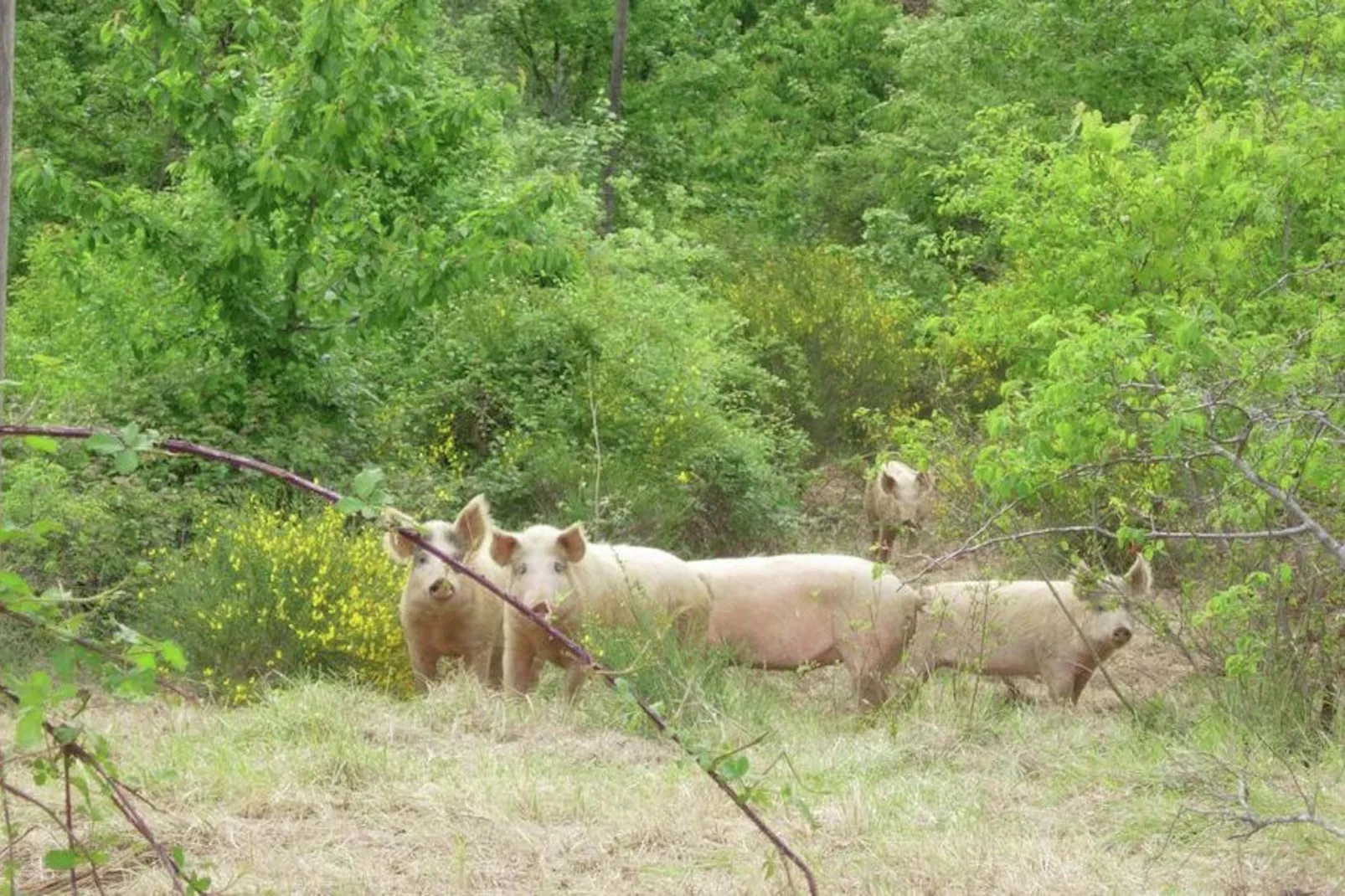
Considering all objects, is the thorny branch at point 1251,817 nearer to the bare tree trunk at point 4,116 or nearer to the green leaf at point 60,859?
the green leaf at point 60,859

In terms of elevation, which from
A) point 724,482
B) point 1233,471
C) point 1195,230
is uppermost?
point 1195,230

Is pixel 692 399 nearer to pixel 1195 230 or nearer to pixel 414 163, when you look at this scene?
pixel 414 163

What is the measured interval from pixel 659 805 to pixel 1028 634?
434 cm

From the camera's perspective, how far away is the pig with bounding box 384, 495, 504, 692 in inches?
375

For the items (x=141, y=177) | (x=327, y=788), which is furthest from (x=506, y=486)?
(x=141, y=177)

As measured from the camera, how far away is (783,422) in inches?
711

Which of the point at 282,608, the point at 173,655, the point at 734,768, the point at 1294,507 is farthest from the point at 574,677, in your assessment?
the point at 173,655

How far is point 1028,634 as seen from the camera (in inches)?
403

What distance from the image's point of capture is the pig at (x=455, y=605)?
953 cm

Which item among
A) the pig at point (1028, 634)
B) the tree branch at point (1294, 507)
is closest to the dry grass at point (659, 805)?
the tree branch at point (1294, 507)

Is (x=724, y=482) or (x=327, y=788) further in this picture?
(x=724, y=482)

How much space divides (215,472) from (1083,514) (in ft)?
17.5

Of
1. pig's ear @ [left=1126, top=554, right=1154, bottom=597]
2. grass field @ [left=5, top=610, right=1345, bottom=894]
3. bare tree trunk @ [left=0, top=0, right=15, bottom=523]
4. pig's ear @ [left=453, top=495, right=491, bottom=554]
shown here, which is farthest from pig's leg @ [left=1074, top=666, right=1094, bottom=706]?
bare tree trunk @ [left=0, top=0, right=15, bottom=523]

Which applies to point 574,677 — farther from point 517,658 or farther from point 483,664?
point 483,664
